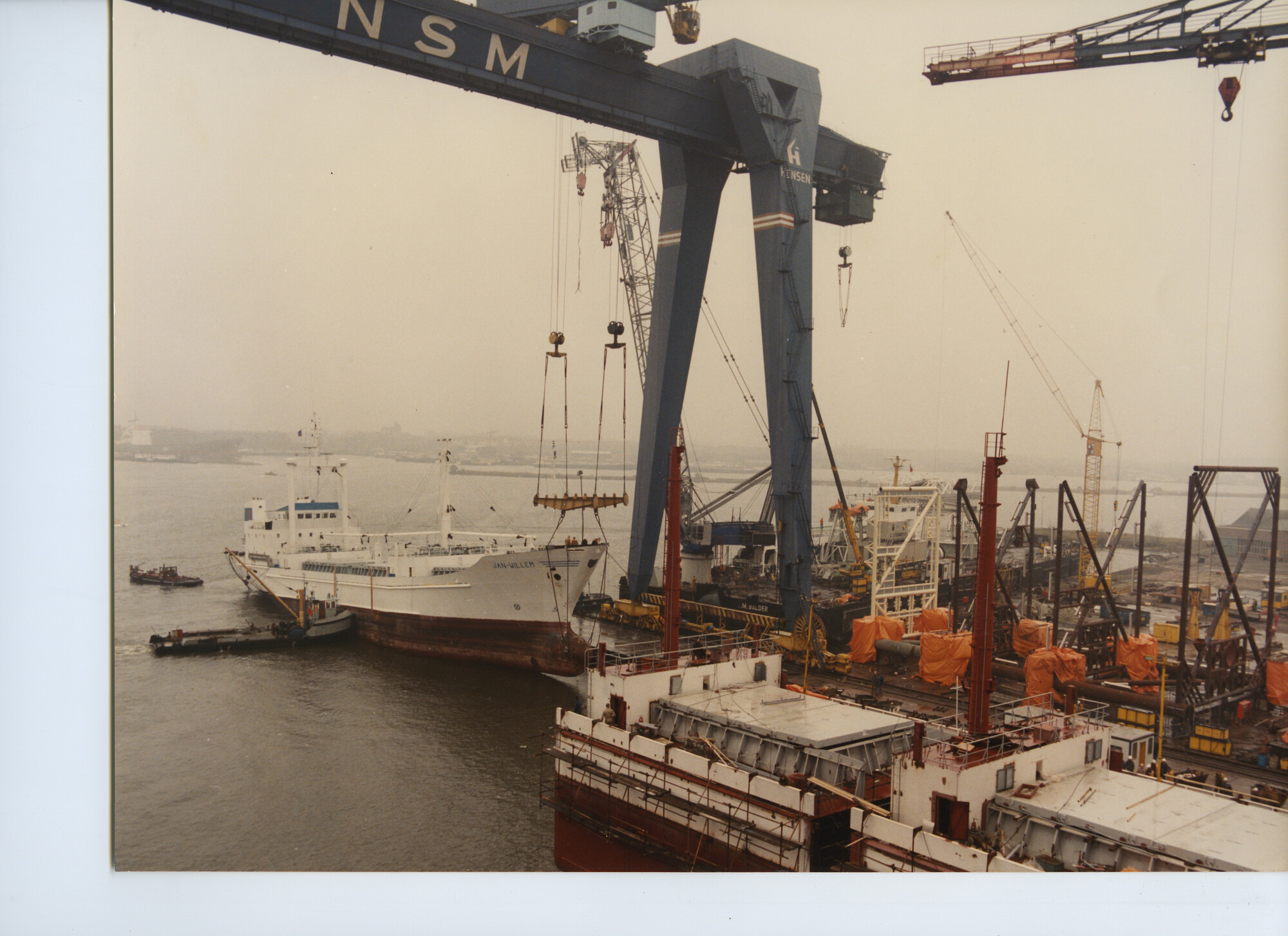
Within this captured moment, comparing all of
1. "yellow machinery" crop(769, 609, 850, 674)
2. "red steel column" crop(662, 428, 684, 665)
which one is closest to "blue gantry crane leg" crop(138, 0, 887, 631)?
"yellow machinery" crop(769, 609, 850, 674)

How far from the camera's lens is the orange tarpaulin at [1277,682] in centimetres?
882

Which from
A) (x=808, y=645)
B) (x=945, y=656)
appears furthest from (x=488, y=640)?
(x=945, y=656)

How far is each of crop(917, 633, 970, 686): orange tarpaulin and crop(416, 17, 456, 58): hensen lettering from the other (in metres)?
8.93

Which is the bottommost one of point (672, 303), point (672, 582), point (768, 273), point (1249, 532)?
point (672, 582)

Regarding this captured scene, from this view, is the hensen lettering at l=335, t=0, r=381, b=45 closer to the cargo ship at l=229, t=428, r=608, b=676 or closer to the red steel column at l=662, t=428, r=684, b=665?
the red steel column at l=662, t=428, r=684, b=665

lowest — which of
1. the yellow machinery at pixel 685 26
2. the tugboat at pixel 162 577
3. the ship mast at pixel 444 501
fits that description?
the tugboat at pixel 162 577

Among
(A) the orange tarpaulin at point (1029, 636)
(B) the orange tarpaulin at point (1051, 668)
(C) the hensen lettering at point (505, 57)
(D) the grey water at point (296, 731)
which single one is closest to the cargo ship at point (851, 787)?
(D) the grey water at point (296, 731)

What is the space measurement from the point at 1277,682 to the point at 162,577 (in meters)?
11.9

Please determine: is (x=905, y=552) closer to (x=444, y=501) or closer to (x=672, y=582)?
(x=444, y=501)

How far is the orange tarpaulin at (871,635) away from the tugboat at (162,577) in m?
8.73

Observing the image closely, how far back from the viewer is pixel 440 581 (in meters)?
14.2

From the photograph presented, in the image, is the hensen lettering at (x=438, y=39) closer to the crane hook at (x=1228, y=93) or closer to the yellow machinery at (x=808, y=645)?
the crane hook at (x=1228, y=93)
